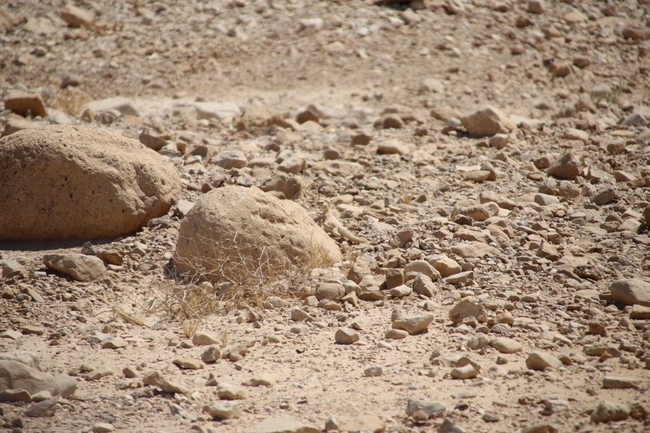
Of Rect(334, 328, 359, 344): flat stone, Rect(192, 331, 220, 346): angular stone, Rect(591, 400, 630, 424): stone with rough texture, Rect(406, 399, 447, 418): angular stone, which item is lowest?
Rect(192, 331, 220, 346): angular stone

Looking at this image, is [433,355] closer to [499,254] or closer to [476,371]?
[476,371]

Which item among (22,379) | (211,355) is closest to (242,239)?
(211,355)

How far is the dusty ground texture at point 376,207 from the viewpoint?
2758 millimetres

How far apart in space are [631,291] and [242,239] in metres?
2.17

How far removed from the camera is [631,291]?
3.40m

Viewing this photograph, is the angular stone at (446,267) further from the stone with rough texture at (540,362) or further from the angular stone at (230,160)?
the angular stone at (230,160)

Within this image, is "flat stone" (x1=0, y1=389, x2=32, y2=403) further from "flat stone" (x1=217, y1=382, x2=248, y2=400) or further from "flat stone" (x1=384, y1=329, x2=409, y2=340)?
"flat stone" (x1=384, y1=329, x2=409, y2=340)

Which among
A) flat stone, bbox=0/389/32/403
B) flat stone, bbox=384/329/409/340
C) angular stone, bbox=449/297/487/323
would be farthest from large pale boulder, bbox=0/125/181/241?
angular stone, bbox=449/297/487/323

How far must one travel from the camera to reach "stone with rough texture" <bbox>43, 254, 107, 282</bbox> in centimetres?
382

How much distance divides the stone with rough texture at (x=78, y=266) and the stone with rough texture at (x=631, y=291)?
9.56 ft

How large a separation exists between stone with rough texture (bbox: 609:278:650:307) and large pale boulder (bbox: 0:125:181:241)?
2.97 meters

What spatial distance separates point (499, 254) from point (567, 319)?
837 millimetres

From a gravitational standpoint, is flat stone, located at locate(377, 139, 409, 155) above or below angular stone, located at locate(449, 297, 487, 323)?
below

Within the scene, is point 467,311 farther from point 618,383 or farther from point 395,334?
point 618,383
